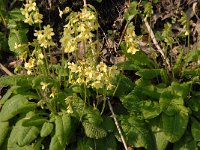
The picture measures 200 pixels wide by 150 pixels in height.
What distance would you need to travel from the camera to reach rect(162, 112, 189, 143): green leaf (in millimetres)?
4477

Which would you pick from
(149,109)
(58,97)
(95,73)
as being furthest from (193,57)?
(58,97)

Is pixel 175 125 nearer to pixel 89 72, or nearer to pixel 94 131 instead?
pixel 94 131

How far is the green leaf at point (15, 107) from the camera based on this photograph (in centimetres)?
469

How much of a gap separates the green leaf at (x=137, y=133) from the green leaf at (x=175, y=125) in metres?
0.20

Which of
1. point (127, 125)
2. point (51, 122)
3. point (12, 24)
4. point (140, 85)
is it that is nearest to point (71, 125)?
point (51, 122)

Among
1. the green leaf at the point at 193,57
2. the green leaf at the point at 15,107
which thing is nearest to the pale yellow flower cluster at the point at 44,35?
the green leaf at the point at 15,107

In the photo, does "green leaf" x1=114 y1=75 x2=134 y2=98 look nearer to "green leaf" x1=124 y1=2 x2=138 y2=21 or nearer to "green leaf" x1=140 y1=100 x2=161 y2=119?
"green leaf" x1=140 y1=100 x2=161 y2=119

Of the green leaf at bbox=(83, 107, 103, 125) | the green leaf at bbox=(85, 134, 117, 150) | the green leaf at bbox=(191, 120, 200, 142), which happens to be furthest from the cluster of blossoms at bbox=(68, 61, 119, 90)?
the green leaf at bbox=(191, 120, 200, 142)

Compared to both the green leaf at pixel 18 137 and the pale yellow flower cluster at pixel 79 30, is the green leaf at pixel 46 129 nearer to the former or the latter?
the green leaf at pixel 18 137

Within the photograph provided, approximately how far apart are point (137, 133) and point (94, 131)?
0.42 m

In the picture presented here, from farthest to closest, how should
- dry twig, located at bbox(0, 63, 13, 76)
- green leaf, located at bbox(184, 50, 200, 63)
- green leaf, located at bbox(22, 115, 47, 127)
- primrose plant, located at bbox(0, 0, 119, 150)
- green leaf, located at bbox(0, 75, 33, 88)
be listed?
dry twig, located at bbox(0, 63, 13, 76) → green leaf, located at bbox(184, 50, 200, 63) → green leaf, located at bbox(0, 75, 33, 88) → green leaf, located at bbox(22, 115, 47, 127) → primrose plant, located at bbox(0, 0, 119, 150)

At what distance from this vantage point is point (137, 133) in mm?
4586

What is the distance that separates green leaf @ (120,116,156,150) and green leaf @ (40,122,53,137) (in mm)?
700

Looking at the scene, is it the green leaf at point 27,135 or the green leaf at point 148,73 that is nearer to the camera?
the green leaf at point 27,135
